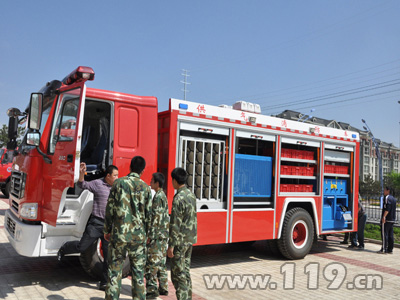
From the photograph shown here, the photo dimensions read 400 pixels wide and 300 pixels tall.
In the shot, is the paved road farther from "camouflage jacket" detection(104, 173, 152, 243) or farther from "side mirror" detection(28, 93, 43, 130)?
"side mirror" detection(28, 93, 43, 130)

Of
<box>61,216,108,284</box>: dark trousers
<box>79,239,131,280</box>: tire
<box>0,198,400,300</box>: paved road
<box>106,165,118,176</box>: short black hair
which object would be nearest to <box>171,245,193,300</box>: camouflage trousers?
<box>0,198,400,300</box>: paved road

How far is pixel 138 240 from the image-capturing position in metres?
4.35

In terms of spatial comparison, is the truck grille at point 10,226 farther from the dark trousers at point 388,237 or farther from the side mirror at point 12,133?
the dark trousers at point 388,237

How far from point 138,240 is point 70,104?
233 centimetres

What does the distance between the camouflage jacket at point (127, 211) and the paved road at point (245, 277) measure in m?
1.44

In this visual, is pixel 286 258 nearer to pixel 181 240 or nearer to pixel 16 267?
pixel 181 240

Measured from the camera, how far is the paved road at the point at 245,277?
558cm

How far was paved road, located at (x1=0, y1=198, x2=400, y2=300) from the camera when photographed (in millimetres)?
5582

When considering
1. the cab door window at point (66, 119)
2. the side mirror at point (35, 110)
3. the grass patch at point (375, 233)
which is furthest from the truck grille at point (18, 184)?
the grass patch at point (375, 233)

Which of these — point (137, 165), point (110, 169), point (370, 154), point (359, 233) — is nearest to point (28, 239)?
point (110, 169)

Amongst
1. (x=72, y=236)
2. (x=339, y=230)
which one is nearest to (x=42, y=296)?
(x=72, y=236)

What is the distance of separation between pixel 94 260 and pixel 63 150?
168 cm

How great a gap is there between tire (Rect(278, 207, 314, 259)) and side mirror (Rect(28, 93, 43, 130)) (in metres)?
5.40

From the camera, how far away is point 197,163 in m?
6.85
